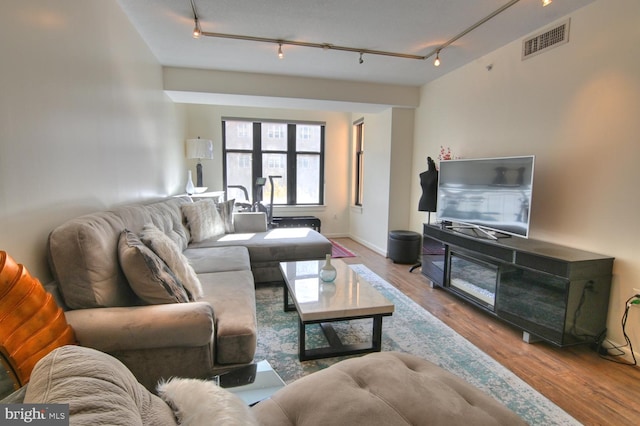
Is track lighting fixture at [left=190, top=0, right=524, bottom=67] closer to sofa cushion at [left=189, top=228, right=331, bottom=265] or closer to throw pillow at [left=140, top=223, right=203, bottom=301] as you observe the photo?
throw pillow at [left=140, top=223, right=203, bottom=301]

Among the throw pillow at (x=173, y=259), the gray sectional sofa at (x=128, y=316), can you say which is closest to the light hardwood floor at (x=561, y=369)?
the gray sectional sofa at (x=128, y=316)

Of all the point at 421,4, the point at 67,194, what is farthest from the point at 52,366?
the point at 421,4

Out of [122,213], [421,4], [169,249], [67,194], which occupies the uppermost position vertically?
[421,4]

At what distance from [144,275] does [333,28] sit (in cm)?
259

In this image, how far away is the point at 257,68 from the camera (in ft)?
12.6

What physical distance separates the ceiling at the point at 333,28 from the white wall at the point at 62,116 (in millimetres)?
453

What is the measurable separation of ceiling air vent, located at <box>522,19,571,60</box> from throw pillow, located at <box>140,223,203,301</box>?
3.38 m

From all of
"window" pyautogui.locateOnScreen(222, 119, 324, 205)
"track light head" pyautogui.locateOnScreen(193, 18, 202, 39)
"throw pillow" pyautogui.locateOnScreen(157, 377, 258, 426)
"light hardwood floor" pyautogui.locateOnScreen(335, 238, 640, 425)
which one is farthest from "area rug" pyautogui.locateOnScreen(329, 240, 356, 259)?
"throw pillow" pyautogui.locateOnScreen(157, 377, 258, 426)

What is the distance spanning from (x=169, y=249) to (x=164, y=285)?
343 mm

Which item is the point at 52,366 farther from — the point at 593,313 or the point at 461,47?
the point at 461,47

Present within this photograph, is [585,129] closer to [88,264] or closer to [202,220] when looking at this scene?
[88,264]

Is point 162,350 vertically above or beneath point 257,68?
beneath

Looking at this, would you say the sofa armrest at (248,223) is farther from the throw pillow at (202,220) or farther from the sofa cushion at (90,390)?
the sofa cushion at (90,390)

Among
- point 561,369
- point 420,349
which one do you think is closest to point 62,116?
point 420,349
